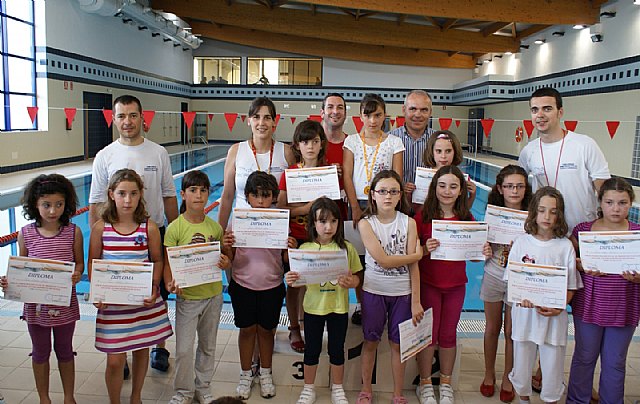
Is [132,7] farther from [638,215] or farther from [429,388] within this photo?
[429,388]

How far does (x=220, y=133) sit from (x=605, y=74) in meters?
16.9

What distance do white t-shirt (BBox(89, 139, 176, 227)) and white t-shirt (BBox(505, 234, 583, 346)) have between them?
195 cm

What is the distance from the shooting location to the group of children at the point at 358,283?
2.51m

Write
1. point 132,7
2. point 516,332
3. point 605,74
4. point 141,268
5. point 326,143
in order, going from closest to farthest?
point 141,268 → point 516,332 → point 326,143 → point 605,74 → point 132,7

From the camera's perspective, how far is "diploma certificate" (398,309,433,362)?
265 cm

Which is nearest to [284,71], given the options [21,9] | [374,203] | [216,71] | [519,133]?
[216,71]

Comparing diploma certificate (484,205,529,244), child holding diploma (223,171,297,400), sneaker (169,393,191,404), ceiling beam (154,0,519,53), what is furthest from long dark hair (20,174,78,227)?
ceiling beam (154,0,519,53)

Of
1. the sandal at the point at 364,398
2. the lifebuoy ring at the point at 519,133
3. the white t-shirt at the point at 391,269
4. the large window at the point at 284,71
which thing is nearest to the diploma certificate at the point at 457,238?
the white t-shirt at the point at 391,269

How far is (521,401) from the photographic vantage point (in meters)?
2.72

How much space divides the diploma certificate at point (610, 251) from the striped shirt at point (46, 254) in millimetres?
2498

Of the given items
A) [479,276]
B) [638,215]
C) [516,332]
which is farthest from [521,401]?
[638,215]

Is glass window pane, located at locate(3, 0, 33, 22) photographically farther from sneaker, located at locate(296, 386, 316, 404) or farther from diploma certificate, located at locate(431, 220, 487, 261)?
diploma certificate, located at locate(431, 220, 487, 261)

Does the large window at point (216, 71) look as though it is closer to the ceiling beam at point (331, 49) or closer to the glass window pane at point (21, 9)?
the ceiling beam at point (331, 49)

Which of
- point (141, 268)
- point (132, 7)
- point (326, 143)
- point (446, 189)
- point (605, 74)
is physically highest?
point (132, 7)
